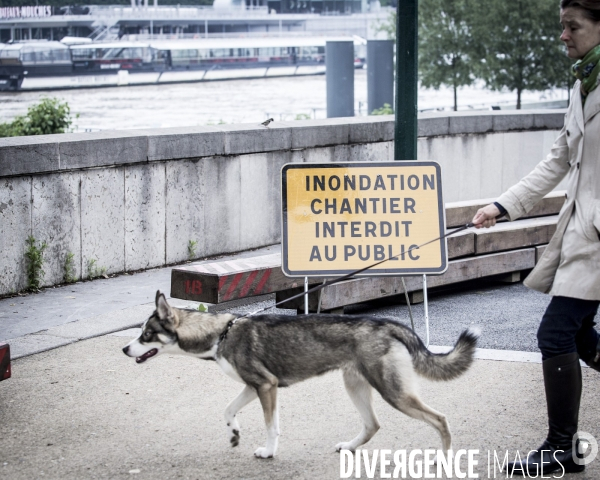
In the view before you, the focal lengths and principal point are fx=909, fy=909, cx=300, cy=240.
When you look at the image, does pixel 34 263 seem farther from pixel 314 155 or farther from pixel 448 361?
pixel 448 361

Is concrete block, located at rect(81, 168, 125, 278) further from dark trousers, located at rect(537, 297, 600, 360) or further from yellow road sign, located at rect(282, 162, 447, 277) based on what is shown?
dark trousers, located at rect(537, 297, 600, 360)

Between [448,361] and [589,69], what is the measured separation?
1.53m

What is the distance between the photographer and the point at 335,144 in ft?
37.8

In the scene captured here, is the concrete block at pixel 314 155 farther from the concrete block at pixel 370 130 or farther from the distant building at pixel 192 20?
the distant building at pixel 192 20

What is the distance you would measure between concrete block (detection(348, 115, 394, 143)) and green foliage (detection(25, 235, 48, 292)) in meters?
4.61

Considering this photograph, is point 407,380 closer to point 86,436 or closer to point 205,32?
point 86,436

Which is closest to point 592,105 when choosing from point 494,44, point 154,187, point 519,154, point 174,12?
point 154,187

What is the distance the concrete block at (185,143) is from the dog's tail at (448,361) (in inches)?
225

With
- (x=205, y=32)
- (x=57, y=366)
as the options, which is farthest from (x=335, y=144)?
(x=205, y=32)

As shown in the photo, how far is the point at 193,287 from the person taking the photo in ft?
23.0

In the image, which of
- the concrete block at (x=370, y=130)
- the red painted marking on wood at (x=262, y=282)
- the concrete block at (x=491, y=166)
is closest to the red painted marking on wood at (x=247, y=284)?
the red painted marking on wood at (x=262, y=282)

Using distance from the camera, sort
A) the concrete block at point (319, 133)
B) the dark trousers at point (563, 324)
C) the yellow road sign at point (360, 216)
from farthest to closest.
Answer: the concrete block at point (319, 133), the yellow road sign at point (360, 216), the dark trousers at point (563, 324)

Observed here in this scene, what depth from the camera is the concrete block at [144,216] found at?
941 cm

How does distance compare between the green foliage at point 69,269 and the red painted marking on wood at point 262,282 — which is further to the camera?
the green foliage at point 69,269
